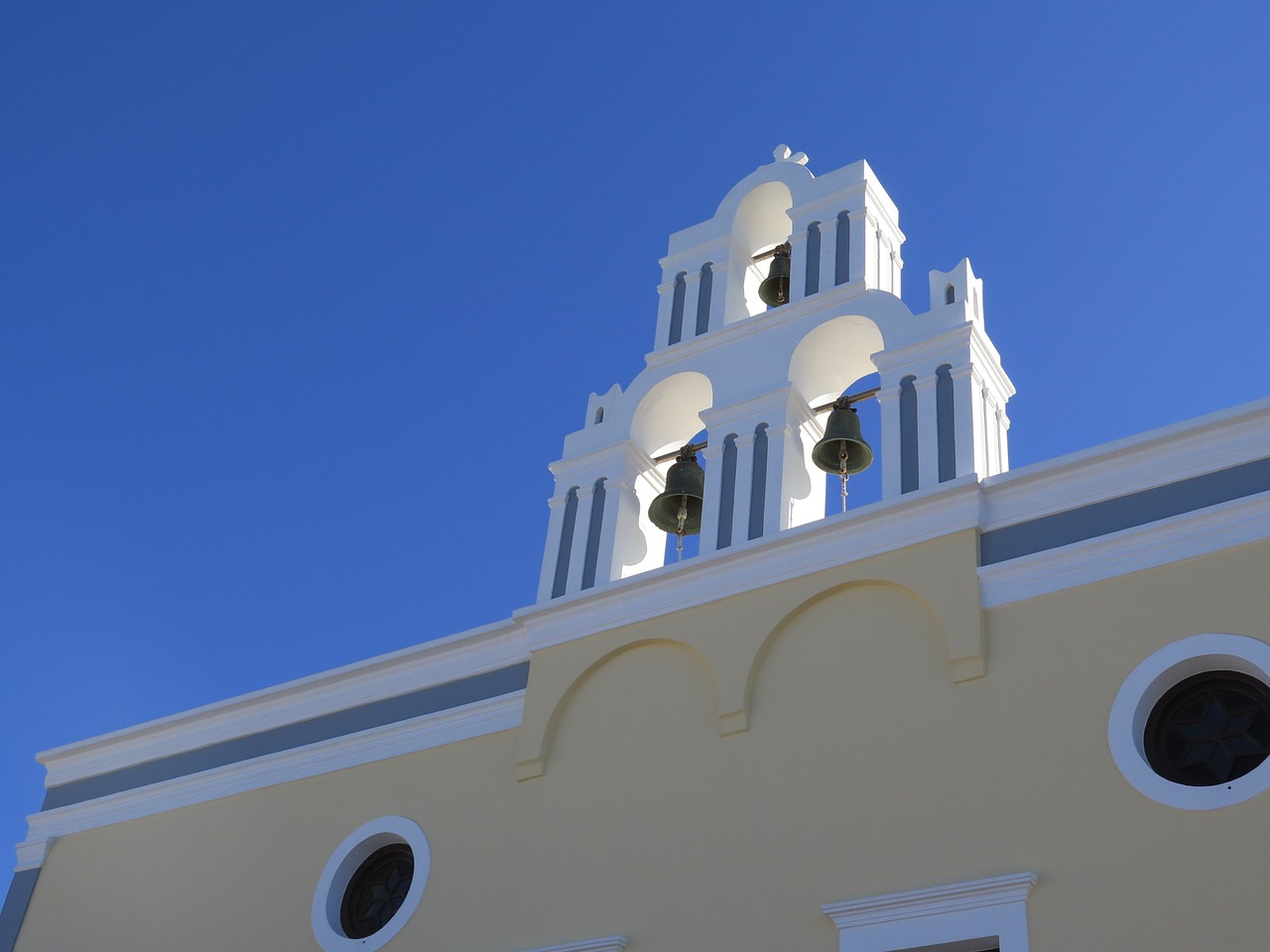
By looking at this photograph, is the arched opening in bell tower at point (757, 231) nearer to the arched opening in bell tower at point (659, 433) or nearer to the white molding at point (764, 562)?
the arched opening in bell tower at point (659, 433)

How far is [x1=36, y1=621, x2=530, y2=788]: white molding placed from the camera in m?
10.9

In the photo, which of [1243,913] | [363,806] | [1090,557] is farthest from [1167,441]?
[363,806]

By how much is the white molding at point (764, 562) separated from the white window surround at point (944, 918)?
7.00ft

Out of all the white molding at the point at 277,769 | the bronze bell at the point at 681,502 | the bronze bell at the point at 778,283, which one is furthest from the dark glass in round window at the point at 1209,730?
the bronze bell at the point at 778,283

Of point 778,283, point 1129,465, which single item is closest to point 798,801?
point 1129,465

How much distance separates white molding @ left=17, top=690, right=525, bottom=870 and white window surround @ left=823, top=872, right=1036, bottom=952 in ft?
9.85

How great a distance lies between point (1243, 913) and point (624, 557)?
499cm

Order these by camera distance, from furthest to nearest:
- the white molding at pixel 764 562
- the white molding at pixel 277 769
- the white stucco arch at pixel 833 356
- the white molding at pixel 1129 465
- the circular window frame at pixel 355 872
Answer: the white stucco arch at pixel 833 356 < the white molding at pixel 277 769 < the circular window frame at pixel 355 872 < the white molding at pixel 764 562 < the white molding at pixel 1129 465

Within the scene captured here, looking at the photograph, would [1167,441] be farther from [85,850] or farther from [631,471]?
[85,850]

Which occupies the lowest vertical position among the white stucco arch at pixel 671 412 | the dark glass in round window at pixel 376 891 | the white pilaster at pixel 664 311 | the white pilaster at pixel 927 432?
the dark glass in round window at pixel 376 891

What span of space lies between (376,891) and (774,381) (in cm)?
424

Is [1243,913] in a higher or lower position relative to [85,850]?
lower

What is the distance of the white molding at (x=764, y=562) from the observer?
30.6 feet

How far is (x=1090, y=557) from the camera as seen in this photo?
345 inches
